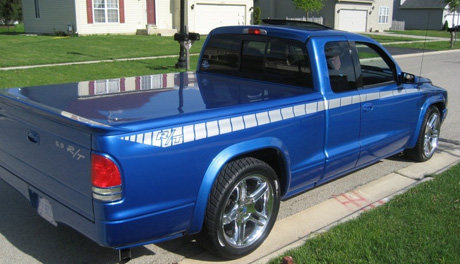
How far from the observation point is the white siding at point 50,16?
85.6ft

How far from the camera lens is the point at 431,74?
15.4m

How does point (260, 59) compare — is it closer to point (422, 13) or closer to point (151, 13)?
point (151, 13)

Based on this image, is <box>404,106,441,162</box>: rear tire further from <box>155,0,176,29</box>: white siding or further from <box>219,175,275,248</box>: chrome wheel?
<box>155,0,176,29</box>: white siding

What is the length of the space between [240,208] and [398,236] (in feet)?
4.54

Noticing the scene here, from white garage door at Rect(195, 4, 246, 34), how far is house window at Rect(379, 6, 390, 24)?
1753 centimetres

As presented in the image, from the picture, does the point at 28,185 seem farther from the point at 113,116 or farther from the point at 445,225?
the point at 445,225

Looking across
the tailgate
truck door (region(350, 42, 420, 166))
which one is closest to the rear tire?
truck door (region(350, 42, 420, 166))

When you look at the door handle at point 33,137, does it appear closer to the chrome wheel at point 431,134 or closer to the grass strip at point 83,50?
the chrome wheel at point 431,134

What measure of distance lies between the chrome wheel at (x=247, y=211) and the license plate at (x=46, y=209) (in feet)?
4.03

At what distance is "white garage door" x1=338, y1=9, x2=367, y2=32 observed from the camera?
41.0m

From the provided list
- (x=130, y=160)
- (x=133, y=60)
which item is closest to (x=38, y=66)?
(x=133, y=60)

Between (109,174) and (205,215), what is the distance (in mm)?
871

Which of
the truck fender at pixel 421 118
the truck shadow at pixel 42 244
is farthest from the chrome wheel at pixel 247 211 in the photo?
the truck fender at pixel 421 118

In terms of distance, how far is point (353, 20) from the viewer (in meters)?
42.2
